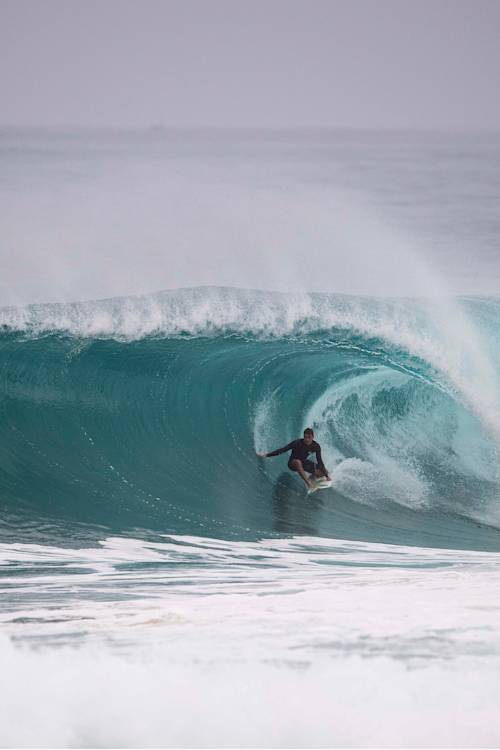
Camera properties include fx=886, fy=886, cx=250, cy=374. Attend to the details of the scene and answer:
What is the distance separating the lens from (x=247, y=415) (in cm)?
675

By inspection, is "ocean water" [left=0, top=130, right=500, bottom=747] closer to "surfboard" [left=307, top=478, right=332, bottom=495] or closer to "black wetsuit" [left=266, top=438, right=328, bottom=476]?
"surfboard" [left=307, top=478, right=332, bottom=495]

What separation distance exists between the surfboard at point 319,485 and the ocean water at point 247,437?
0.05 m

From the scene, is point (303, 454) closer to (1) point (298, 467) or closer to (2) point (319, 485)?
(1) point (298, 467)

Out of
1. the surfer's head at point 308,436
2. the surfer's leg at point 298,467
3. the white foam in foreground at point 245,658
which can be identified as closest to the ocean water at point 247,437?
the white foam in foreground at point 245,658

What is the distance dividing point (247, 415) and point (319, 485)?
121cm

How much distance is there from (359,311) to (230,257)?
155 cm

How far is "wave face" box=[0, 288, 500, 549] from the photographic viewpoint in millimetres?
5328

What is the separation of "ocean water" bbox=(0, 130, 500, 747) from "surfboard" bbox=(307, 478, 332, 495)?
5 centimetres

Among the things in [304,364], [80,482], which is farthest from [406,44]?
[80,482]

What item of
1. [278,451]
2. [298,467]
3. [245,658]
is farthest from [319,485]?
[245,658]

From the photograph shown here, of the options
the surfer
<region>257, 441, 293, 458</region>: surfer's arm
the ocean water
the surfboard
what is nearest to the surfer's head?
the surfer

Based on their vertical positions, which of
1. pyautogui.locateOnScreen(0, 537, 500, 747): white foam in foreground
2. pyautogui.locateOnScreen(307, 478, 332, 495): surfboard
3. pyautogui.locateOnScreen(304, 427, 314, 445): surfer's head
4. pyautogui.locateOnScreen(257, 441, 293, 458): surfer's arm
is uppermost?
pyautogui.locateOnScreen(304, 427, 314, 445): surfer's head

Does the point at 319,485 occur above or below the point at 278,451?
below

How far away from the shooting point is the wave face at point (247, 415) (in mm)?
5328
